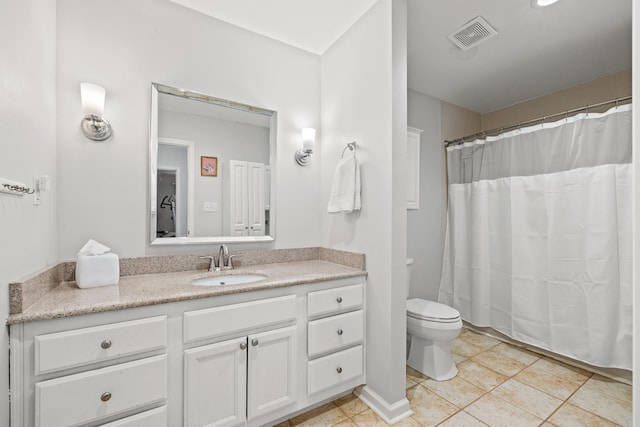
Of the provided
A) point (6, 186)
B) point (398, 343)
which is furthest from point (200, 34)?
point (398, 343)

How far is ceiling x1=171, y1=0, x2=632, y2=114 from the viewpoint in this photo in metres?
1.77

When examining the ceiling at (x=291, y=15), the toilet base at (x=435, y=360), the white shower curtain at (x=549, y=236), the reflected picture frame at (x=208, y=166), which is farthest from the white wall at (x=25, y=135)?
the white shower curtain at (x=549, y=236)

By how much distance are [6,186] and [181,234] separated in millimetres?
895

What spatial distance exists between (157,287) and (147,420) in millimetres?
538

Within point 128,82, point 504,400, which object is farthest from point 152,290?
point 504,400

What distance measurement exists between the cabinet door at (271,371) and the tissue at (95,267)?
760 mm

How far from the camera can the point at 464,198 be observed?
2.90 meters

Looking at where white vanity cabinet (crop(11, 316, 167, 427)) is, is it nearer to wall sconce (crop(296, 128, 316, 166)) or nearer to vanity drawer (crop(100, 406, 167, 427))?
vanity drawer (crop(100, 406, 167, 427))

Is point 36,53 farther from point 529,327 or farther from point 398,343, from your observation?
point 529,327

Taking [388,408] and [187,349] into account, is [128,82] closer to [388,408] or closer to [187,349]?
[187,349]

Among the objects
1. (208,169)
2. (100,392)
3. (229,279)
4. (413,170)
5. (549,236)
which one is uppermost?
(413,170)

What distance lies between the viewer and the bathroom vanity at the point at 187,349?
1015 millimetres

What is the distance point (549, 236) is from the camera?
2.28 meters

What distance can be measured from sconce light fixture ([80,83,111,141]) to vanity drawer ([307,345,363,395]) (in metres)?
1.70
